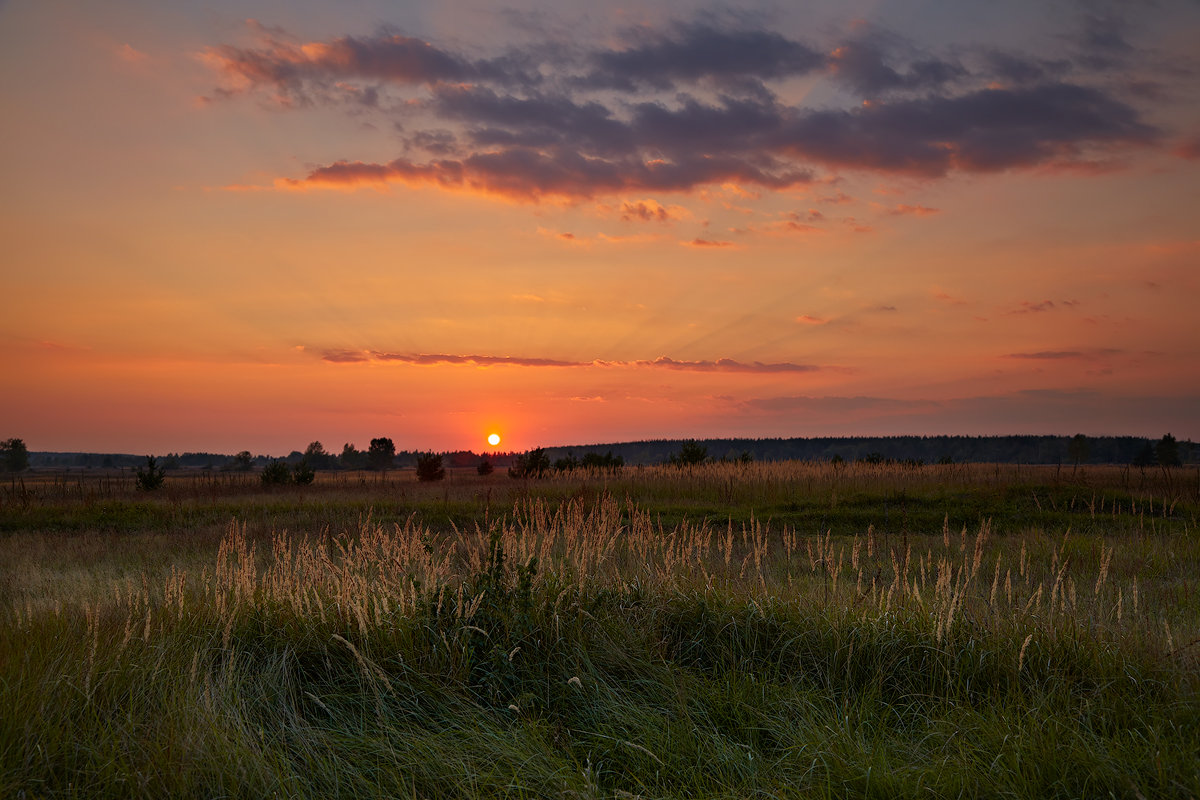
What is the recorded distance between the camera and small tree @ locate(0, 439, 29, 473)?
275 feet

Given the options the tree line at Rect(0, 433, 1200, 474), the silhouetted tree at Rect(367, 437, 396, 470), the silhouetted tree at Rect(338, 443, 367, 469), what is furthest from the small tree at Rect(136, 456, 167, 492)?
the silhouetted tree at Rect(338, 443, 367, 469)

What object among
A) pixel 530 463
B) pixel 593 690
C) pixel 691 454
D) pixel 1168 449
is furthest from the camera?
pixel 1168 449

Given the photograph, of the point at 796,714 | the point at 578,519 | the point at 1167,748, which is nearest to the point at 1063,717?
the point at 1167,748

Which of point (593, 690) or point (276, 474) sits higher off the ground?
point (593, 690)

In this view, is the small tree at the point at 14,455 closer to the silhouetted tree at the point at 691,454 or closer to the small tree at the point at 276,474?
the small tree at the point at 276,474

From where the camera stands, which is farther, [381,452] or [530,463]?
[381,452]

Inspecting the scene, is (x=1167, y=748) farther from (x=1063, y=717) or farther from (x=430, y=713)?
(x=430, y=713)

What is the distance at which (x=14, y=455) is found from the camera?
83.7 m

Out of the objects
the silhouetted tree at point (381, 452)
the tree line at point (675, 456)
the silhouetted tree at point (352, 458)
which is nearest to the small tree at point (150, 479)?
the tree line at point (675, 456)

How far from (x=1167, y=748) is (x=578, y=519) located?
5.60 m

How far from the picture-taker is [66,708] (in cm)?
A: 437

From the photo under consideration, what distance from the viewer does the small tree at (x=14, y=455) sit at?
275ft

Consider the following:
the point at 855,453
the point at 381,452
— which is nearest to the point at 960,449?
the point at 855,453

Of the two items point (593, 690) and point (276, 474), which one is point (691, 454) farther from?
point (593, 690)
